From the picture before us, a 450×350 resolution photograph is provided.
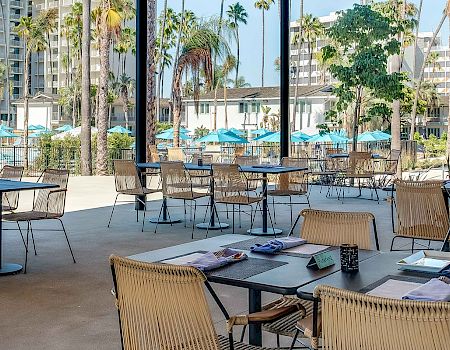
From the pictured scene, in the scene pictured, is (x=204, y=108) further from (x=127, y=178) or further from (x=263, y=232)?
(x=263, y=232)

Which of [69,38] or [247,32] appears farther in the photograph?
[69,38]

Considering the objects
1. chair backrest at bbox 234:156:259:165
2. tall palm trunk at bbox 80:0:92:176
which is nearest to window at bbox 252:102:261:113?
tall palm trunk at bbox 80:0:92:176

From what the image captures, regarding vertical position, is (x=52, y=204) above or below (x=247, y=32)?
below

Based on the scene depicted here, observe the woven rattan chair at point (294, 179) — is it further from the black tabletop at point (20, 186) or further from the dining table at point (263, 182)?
the black tabletop at point (20, 186)

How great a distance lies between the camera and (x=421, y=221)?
203 inches

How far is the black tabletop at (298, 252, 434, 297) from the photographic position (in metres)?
2.29

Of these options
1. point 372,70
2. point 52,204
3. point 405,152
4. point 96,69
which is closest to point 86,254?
point 52,204

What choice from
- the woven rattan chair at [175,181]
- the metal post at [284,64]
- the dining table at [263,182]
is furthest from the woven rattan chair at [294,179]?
the metal post at [284,64]

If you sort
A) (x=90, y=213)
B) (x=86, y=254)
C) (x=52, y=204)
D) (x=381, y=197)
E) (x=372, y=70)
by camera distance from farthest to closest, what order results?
(x=372, y=70) → (x=381, y=197) → (x=90, y=213) → (x=86, y=254) → (x=52, y=204)

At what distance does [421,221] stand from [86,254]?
10.3 feet

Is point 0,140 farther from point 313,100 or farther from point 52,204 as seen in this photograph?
point 52,204

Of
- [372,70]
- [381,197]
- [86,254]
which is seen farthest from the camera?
[372,70]

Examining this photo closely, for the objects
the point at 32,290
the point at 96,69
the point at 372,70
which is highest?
the point at 96,69

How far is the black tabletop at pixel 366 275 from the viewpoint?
2291 millimetres
